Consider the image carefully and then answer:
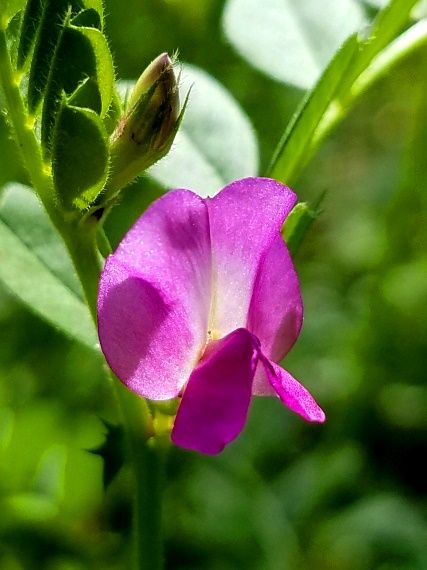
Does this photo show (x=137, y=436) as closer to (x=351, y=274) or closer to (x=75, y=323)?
(x=75, y=323)

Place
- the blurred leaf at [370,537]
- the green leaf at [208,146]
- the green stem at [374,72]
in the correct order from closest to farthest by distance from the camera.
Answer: the green stem at [374,72]
the green leaf at [208,146]
the blurred leaf at [370,537]

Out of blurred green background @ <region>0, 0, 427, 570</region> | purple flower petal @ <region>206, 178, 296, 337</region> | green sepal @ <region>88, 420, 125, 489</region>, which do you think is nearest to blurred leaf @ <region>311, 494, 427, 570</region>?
blurred green background @ <region>0, 0, 427, 570</region>

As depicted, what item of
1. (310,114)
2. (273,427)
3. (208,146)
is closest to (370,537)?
(273,427)

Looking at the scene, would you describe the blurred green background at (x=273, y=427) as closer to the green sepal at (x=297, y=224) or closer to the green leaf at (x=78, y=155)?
the green sepal at (x=297, y=224)

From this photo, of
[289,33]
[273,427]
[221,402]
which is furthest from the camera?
[273,427]

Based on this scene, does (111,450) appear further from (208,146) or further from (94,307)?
(208,146)

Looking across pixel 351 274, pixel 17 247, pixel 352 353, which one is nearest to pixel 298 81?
pixel 17 247

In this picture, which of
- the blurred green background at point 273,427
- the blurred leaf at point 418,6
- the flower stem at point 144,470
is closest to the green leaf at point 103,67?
the flower stem at point 144,470
